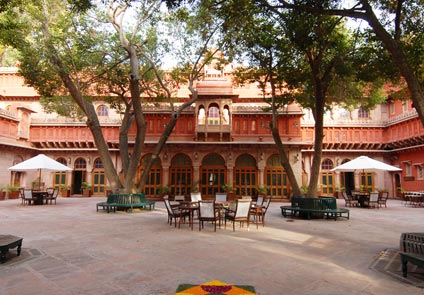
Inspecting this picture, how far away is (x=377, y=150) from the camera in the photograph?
2462 cm

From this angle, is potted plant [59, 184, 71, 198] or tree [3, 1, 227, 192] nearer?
tree [3, 1, 227, 192]

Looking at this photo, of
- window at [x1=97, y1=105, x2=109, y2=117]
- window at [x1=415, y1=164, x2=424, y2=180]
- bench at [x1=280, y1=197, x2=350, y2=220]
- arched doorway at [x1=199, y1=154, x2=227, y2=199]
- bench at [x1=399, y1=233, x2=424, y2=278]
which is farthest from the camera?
window at [x1=97, y1=105, x2=109, y2=117]

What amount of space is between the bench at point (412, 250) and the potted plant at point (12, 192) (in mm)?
24225

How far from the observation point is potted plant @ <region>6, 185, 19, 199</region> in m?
21.1

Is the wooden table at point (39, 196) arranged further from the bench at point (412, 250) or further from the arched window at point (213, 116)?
the bench at point (412, 250)

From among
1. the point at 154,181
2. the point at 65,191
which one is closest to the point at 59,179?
the point at 65,191

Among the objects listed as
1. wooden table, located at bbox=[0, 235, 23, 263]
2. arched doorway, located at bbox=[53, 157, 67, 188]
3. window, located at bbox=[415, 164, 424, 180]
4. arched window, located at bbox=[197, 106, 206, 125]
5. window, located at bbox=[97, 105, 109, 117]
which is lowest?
wooden table, located at bbox=[0, 235, 23, 263]

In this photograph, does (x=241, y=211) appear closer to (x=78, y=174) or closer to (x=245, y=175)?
(x=245, y=175)

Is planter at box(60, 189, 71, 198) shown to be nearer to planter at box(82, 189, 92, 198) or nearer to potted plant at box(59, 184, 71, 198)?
potted plant at box(59, 184, 71, 198)

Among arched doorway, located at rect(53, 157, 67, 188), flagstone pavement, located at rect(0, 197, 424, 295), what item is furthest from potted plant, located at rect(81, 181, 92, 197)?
flagstone pavement, located at rect(0, 197, 424, 295)

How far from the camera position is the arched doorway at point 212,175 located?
2194cm

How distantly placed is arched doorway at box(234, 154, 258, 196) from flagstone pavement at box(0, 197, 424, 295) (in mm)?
12527

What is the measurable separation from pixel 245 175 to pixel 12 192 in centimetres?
1748

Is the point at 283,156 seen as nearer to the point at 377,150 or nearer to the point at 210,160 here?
the point at 210,160
